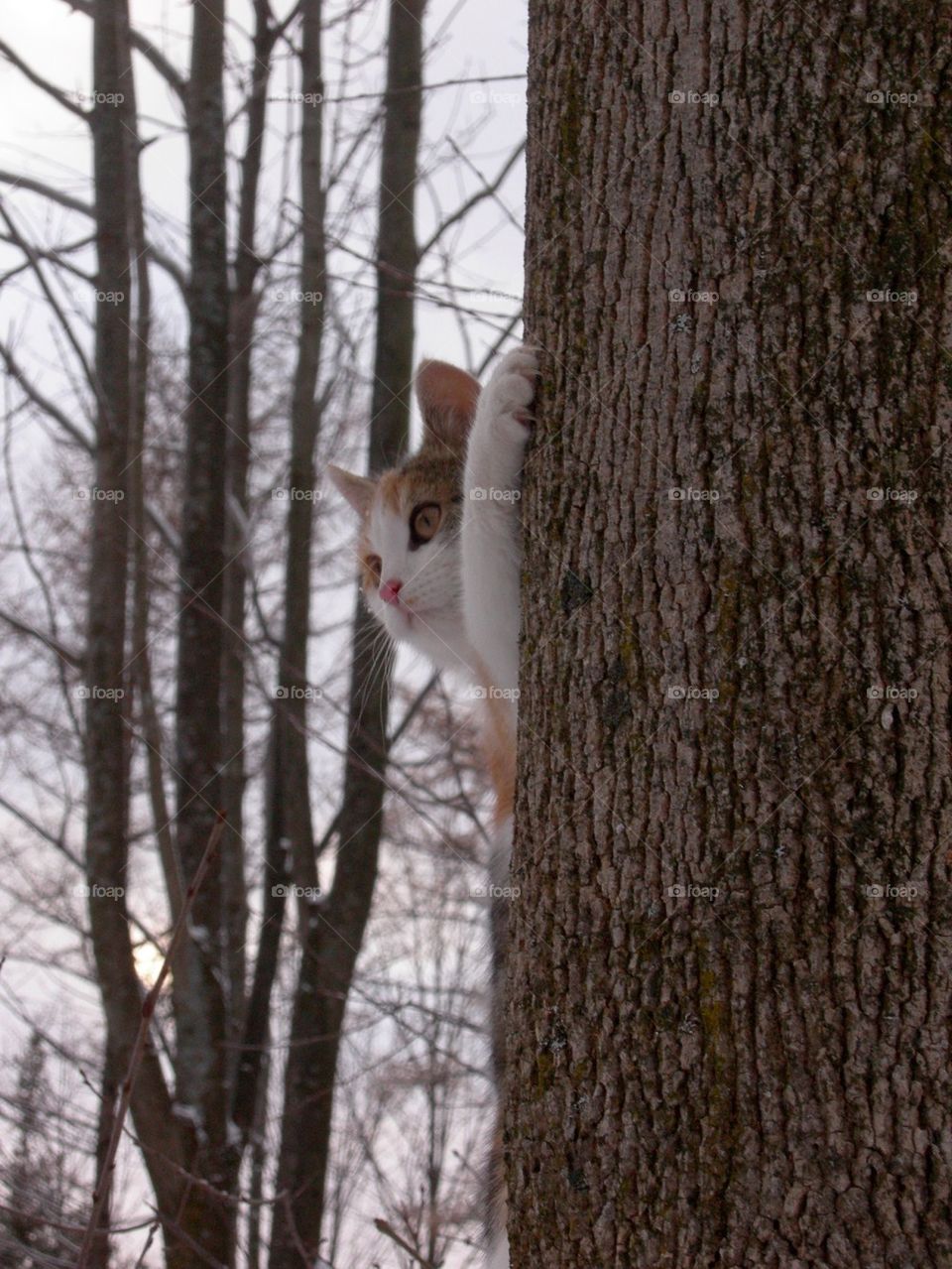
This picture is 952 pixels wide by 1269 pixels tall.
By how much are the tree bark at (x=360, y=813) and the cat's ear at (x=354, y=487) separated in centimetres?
129

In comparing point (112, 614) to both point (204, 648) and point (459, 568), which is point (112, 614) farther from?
point (459, 568)

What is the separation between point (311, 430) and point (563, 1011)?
418 centimetres

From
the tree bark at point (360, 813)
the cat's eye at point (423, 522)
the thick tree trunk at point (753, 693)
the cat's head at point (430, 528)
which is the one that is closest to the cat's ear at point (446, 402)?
the cat's head at point (430, 528)

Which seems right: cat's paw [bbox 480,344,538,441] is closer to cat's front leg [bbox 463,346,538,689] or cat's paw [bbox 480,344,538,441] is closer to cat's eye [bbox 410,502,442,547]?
cat's front leg [bbox 463,346,538,689]

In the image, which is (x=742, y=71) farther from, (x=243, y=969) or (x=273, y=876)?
(x=243, y=969)

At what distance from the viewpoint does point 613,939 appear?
1432mm

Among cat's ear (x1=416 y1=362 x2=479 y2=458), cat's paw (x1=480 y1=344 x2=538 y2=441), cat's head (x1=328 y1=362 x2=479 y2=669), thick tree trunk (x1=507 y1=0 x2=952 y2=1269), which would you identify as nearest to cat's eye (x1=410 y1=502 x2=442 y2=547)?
cat's head (x1=328 y1=362 x2=479 y2=669)

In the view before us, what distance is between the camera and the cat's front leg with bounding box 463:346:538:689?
1847 mm

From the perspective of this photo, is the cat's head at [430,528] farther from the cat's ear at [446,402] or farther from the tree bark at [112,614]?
the tree bark at [112,614]

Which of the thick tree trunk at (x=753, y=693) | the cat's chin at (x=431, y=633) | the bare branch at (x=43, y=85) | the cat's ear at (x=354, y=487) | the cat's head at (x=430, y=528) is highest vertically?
the bare branch at (x=43, y=85)

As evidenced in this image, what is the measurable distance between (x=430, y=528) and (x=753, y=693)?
5.22ft

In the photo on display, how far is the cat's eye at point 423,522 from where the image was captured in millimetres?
2848

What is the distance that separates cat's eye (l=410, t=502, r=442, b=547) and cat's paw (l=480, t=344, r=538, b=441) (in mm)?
939

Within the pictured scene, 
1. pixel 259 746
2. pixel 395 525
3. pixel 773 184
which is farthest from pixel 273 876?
pixel 773 184
